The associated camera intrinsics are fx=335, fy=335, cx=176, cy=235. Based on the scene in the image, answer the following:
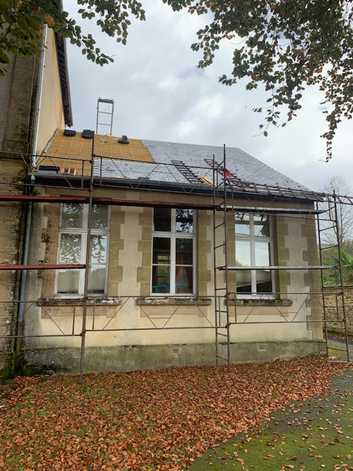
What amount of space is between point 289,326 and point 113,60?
688cm

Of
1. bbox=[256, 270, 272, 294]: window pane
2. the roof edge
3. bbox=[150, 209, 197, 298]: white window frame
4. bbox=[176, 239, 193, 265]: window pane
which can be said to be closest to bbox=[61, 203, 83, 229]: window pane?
bbox=[150, 209, 197, 298]: white window frame

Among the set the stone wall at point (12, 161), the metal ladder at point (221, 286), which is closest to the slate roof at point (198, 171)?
the metal ladder at point (221, 286)

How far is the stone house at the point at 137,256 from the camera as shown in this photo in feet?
22.5

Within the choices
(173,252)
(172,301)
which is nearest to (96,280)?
(172,301)

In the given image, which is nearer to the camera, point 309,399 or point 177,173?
point 309,399

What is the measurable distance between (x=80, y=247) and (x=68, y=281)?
2.58ft

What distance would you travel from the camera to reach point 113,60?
15.5 ft

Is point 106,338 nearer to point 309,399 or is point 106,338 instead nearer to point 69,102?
point 309,399

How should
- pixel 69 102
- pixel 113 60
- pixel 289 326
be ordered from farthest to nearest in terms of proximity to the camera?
pixel 69 102 → pixel 289 326 → pixel 113 60

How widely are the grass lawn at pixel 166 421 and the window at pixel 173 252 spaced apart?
1.97 metres

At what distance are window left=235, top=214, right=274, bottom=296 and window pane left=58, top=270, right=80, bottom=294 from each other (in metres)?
3.79

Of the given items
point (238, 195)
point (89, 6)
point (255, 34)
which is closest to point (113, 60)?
point (89, 6)

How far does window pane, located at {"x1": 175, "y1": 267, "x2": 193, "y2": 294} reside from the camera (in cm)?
790

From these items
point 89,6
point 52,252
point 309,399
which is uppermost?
point 89,6
